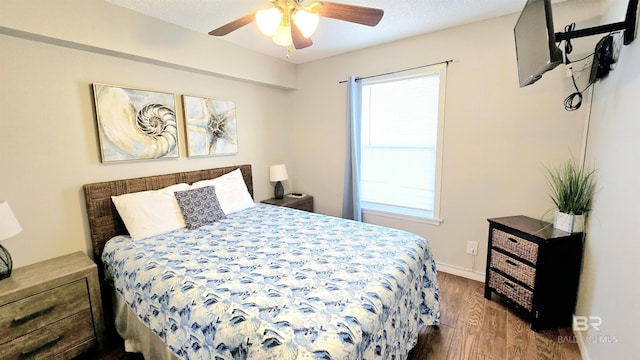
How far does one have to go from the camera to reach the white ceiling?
6.68ft

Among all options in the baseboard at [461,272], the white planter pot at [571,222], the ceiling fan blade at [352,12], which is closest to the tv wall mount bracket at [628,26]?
the ceiling fan blade at [352,12]

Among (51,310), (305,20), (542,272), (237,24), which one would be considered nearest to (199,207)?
(51,310)

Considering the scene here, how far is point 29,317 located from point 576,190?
3649 millimetres

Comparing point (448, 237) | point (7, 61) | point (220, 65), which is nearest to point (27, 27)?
point (7, 61)

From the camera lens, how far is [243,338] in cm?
108

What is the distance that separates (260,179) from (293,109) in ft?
3.64

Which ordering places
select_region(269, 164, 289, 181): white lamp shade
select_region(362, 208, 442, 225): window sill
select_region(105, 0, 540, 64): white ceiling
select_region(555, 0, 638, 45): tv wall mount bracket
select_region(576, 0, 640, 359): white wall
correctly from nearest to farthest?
select_region(576, 0, 640, 359): white wall < select_region(555, 0, 638, 45): tv wall mount bracket < select_region(105, 0, 540, 64): white ceiling < select_region(362, 208, 442, 225): window sill < select_region(269, 164, 289, 181): white lamp shade

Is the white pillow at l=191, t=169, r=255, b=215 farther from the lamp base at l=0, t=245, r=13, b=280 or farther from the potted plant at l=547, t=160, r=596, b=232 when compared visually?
the potted plant at l=547, t=160, r=596, b=232

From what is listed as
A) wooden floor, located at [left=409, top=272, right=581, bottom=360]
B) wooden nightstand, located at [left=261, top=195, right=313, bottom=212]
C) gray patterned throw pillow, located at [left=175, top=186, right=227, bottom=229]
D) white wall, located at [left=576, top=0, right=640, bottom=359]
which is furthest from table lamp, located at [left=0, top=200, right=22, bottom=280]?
white wall, located at [left=576, top=0, right=640, bottom=359]

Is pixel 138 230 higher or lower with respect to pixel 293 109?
lower

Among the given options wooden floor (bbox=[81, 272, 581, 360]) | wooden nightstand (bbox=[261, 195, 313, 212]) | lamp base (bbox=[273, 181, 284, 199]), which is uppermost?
lamp base (bbox=[273, 181, 284, 199])

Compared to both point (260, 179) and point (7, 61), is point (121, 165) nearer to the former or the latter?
point (7, 61)

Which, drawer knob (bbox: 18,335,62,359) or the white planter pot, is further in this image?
the white planter pot

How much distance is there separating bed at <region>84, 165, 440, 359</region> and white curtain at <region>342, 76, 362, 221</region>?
847mm
